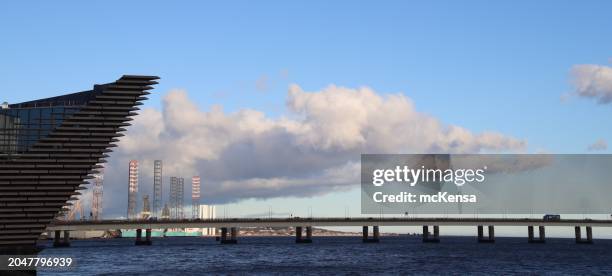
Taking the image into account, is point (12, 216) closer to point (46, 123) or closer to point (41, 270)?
point (46, 123)

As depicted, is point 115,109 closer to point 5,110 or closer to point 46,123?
point 46,123

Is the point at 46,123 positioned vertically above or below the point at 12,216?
above

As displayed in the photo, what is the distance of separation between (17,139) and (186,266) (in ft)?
143

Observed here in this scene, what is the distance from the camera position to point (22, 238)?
85312 mm

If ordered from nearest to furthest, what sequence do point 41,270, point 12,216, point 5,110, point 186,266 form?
point 12,216
point 5,110
point 41,270
point 186,266

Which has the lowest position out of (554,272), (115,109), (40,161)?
(554,272)

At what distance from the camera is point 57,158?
8519 centimetres

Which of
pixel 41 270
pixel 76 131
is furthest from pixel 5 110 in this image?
pixel 41 270

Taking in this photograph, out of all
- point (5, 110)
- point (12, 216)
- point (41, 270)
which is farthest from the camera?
point (41, 270)

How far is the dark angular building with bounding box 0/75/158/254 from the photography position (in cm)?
8469

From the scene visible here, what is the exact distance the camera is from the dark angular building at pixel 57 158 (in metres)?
84.7

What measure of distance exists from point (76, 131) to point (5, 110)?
11.6 m

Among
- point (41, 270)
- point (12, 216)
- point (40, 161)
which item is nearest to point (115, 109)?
point (40, 161)

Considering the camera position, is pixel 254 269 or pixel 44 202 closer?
pixel 44 202
